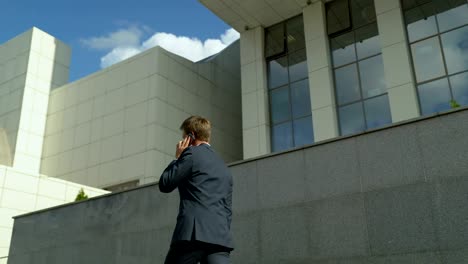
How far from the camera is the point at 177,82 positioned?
75.4ft

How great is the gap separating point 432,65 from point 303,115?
5.13 m

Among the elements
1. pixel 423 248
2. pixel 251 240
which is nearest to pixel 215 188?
pixel 423 248

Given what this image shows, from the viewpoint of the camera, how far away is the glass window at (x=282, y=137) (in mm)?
20303

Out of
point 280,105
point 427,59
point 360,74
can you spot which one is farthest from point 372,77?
point 280,105

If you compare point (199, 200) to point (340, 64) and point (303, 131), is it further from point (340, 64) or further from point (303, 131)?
point (340, 64)

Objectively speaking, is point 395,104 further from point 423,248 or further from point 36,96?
point 36,96

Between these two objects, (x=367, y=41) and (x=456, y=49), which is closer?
(x=456, y=49)

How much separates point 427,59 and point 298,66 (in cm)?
532

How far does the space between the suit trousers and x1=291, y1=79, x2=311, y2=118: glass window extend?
17.1 m

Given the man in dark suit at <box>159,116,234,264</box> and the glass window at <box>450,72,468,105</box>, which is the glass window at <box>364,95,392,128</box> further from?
the man in dark suit at <box>159,116,234,264</box>

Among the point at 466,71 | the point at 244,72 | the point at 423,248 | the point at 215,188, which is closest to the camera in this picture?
the point at 215,188

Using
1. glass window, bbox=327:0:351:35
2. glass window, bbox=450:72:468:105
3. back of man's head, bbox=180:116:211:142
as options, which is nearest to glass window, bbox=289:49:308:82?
glass window, bbox=327:0:351:35

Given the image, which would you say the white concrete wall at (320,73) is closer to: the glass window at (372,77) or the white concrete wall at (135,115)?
the glass window at (372,77)

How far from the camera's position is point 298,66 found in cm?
2108
